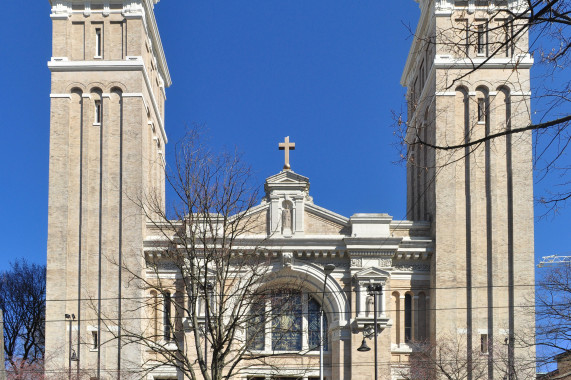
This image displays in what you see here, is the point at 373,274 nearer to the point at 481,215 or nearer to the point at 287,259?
the point at 287,259

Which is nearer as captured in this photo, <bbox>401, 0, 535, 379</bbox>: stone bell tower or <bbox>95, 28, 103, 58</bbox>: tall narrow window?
<bbox>401, 0, 535, 379</bbox>: stone bell tower

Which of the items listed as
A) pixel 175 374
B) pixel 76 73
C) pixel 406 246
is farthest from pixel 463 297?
pixel 76 73

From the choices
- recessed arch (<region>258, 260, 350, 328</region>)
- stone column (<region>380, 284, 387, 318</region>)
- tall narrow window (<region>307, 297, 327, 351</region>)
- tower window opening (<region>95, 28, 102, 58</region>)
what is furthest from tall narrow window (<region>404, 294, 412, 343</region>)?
tower window opening (<region>95, 28, 102, 58</region>)

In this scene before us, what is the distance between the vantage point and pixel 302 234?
44.2 metres

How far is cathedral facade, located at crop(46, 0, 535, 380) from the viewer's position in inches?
1672

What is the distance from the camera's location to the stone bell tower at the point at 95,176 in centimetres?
4256

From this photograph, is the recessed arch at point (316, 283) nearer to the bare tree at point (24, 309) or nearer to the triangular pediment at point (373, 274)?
the triangular pediment at point (373, 274)

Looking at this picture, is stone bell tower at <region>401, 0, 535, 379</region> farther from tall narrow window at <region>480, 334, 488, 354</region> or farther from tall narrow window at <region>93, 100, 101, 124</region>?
tall narrow window at <region>93, 100, 101, 124</region>

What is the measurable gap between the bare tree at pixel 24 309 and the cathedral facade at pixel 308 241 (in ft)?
86.5

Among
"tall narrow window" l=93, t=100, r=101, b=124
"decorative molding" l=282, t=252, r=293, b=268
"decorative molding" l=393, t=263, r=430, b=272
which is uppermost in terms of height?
"tall narrow window" l=93, t=100, r=101, b=124

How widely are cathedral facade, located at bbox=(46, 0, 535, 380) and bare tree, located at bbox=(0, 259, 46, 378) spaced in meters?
26.4

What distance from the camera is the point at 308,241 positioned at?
43906 millimetres

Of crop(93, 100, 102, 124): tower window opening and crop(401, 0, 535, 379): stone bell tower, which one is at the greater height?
crop(93, 100, 102, 124): tower window opening

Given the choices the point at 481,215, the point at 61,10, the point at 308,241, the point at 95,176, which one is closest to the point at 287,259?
the point at 308,241
